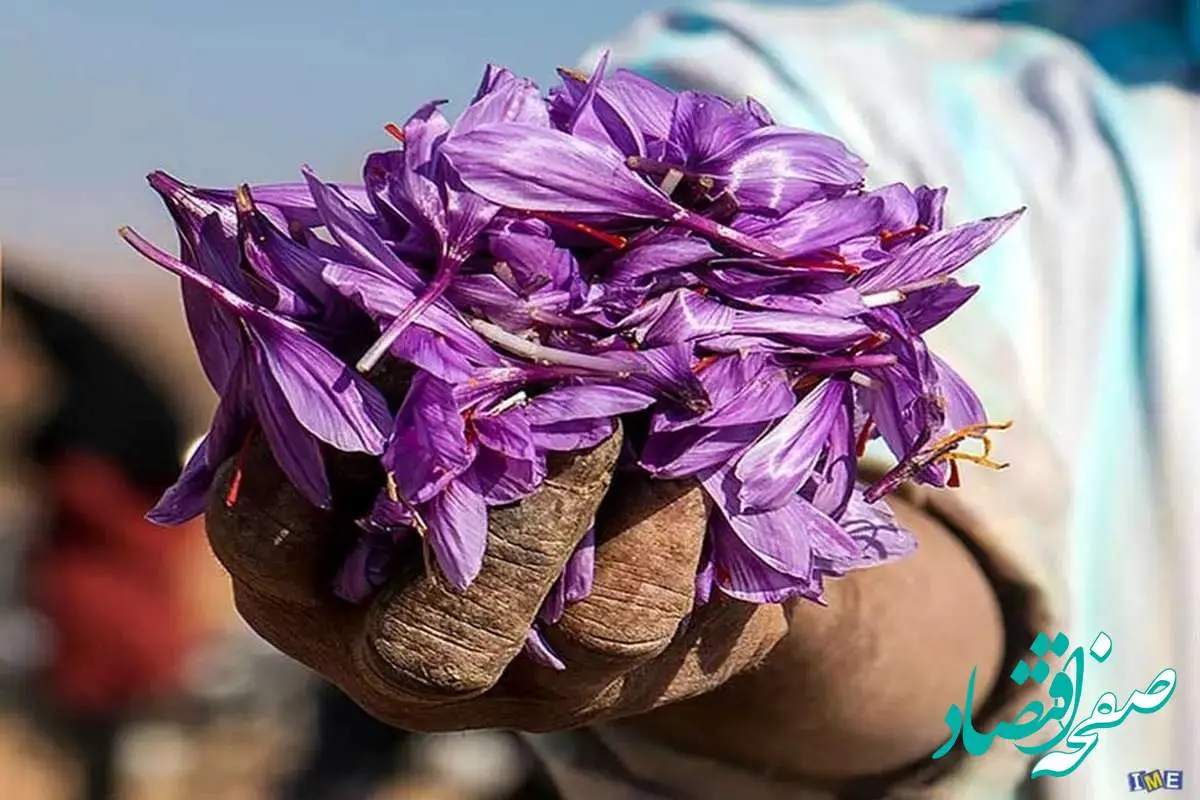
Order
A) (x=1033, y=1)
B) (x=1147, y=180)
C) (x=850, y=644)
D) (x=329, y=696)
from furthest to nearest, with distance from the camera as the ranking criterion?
1. (x=329, y=696)
2. (x=1033, y=1)
3. (x=1147, y=180)
4. (x=850, y=644)

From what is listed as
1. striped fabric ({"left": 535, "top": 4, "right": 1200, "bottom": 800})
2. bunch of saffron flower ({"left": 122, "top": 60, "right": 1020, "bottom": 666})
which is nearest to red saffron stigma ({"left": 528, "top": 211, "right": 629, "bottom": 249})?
bunch of saffron flower ({"left": 122, "top": 60, "right": 1020, "bottom": 666})

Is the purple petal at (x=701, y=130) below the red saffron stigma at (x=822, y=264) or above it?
above

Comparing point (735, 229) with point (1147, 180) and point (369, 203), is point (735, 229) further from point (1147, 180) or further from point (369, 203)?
point (1147, 180)

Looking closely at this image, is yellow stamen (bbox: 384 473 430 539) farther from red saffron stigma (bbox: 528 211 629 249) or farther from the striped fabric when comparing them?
the striped fabric

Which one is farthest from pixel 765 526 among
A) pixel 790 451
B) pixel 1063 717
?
pixel 1063 717

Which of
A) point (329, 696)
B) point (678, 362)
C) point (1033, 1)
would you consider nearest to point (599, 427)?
point (678, 362)

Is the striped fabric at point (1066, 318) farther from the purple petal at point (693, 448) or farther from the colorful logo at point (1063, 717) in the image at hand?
the purple petal at point (693, 448)

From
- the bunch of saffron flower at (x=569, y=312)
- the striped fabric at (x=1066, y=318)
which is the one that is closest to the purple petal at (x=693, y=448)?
the bunch of saffron flower at (x=569, y=312)
